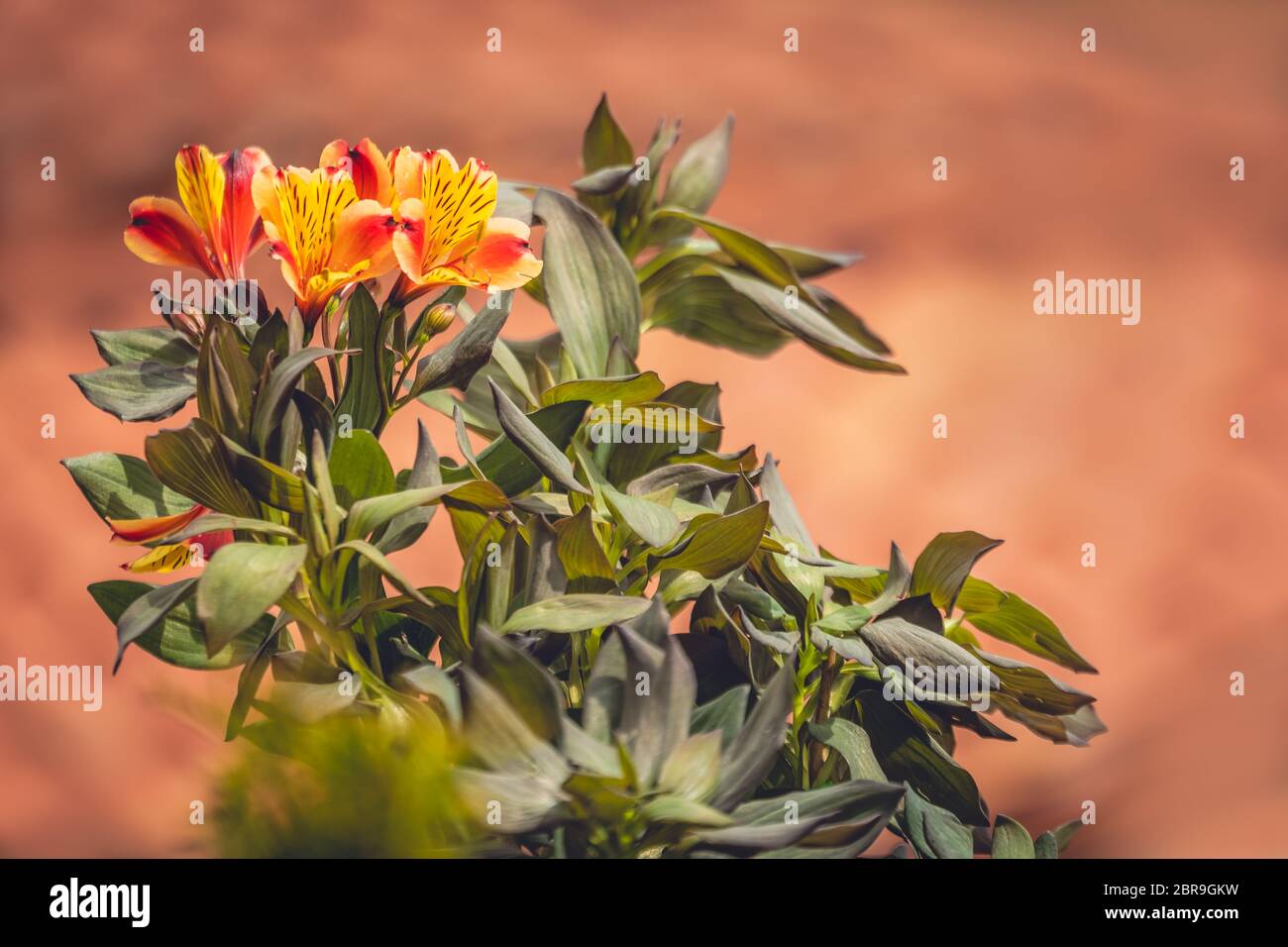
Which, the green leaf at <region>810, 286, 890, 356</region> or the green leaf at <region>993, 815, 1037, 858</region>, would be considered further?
the green leaf at <region>810, 286, 890, 356</region>

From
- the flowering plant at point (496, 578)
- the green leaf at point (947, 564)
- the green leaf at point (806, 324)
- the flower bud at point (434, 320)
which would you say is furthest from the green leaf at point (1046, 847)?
the flower bud at point (434, 320)

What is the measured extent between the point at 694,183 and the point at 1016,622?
0.29m

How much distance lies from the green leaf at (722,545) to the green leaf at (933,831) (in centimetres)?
12

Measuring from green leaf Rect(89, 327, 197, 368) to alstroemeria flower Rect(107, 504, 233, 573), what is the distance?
0.06m

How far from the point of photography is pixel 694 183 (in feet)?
1.98

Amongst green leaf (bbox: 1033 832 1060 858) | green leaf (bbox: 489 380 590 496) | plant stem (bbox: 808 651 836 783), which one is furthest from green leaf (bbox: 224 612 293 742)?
green leaf (bbox: 1033 832 1060 858)

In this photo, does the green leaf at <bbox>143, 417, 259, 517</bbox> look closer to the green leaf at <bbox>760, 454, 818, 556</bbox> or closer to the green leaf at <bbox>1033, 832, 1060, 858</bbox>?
the green leaf at <bbox>760, 454, 818, 556</bbox>

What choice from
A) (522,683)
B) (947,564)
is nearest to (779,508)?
(947,564)

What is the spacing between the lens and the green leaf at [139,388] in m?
0.38

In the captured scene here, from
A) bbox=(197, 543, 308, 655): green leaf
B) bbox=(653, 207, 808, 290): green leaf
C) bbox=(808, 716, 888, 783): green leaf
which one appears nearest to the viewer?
bbox=(197, 543, 308, 655): green leaf

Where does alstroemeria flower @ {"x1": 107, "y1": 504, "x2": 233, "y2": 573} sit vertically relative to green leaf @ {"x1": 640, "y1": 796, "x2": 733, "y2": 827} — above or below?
above

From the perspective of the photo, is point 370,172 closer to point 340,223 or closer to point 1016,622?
point 340,223

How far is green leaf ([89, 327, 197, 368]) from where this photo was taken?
420 mm
